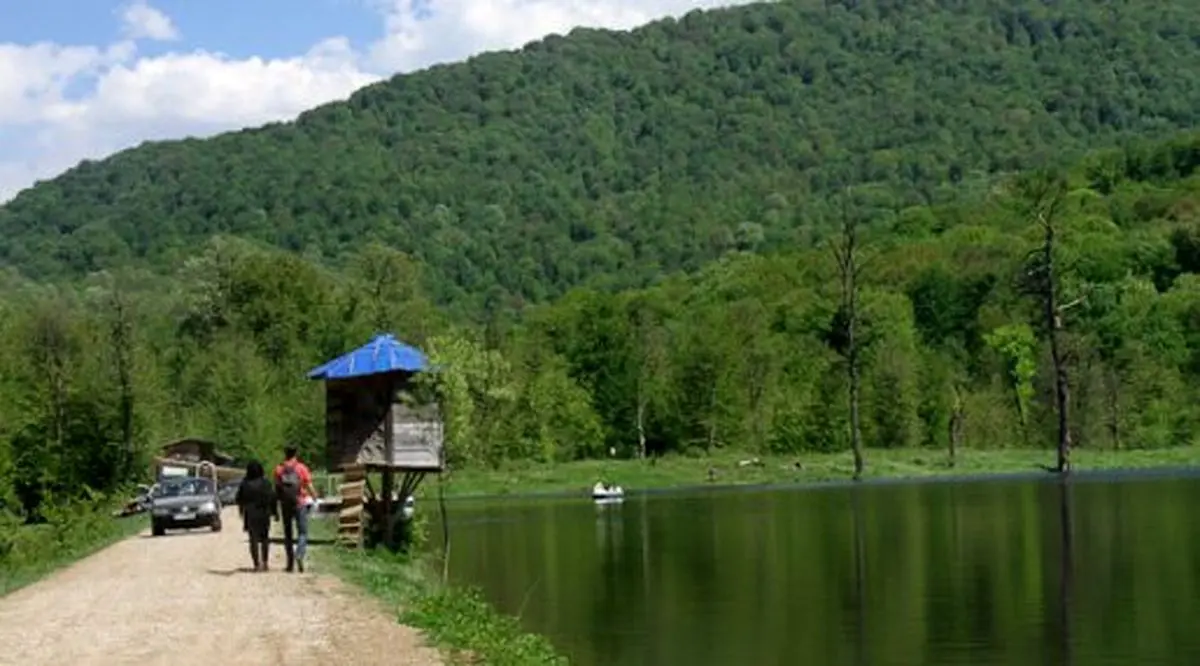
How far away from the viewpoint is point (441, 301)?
17512 cm

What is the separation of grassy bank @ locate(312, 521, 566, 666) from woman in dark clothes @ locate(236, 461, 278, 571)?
4.93 feet

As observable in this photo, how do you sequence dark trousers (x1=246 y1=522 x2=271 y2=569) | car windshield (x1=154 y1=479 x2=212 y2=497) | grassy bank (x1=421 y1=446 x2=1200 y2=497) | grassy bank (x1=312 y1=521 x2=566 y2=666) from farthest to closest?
grassy bank (x1=421 y1=446 x2=1200 y2=497)
car windshield (x1=154 y1=479 x2=212 y2=497)
dark trousers (x1=246 y1=522 x2=271 y2=569)
grassy bank (x1=312 y1=521 x2=566 y2=666)

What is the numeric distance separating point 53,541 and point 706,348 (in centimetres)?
7493

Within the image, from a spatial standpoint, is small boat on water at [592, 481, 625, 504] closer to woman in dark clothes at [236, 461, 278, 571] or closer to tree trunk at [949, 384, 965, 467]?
tree trunk at [949, 384, 965, 467]

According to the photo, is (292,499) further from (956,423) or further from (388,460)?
(956,423)

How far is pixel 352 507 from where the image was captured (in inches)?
1603

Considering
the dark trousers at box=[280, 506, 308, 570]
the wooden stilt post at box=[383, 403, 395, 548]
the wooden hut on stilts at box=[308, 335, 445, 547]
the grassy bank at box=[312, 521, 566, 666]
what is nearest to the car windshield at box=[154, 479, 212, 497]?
the wooden stilt post at box=[383, 403, 395, 548]

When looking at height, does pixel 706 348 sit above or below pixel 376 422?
above

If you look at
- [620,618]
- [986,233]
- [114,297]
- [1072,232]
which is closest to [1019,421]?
[1072,232]

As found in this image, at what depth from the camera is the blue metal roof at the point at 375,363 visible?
4009cm

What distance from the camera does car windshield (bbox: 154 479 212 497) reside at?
2103 inches

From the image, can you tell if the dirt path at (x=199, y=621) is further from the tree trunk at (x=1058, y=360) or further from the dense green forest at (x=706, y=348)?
the tree trunk at (x=1058, y=360)

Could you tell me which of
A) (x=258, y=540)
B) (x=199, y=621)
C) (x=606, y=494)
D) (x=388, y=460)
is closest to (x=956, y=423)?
(x=606, y=494)

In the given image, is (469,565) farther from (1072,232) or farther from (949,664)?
(1072,232)
